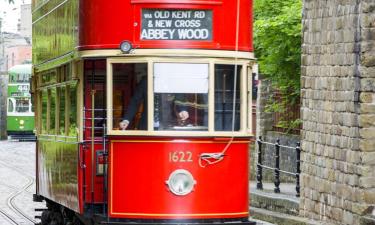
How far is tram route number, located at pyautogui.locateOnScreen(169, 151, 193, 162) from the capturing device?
13.1 meters

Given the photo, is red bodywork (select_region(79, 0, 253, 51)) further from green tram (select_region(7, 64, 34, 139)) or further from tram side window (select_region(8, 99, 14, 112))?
tram side window (select_region(8, 99, 14, 112))

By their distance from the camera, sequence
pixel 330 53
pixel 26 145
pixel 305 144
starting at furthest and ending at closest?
1. pixel 26 145
2. pixel 305 144
3. pixel 330 53

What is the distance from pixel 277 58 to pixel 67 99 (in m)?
9.83

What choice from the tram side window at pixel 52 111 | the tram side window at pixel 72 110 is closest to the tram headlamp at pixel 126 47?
the tram side window at pixel 72 110

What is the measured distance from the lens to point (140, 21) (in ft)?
43.6

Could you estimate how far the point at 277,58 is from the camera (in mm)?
24266

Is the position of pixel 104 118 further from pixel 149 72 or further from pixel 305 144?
pixel 305 144

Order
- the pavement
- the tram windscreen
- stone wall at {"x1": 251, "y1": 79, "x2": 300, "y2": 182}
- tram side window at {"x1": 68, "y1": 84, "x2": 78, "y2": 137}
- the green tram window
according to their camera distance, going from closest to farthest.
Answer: tram side window at {"x1": 68, "y1": 84, "x2": 78, "y2": 137}, the green tram window, the pavement, stone wall at {"x1": 251, "y1": 79, "x2": 300, "y2": 182}, the tram windscreen

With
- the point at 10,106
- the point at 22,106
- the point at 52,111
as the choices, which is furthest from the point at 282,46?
the point at 10,106

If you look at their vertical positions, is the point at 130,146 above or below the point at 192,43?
below

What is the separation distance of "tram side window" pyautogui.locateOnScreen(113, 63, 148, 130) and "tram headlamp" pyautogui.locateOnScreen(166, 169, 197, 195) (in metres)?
0.62

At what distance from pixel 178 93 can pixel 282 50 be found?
11.4 metres

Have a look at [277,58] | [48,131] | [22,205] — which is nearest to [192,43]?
[48,131]

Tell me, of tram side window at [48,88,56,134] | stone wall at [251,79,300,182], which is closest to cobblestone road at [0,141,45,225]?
stone wall at [251,79,300,182]
